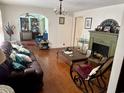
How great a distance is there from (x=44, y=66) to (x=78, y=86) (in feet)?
5.42

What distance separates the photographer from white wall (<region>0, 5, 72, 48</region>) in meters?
5.21

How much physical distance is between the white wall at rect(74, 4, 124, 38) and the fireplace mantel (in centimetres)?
59

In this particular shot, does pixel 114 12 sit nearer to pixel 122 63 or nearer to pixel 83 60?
pixel 83 60

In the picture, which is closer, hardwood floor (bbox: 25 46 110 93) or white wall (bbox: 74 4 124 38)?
hardwood floor (bbox: 25 46 110 93)

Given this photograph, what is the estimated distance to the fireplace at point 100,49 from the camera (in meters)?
4.40

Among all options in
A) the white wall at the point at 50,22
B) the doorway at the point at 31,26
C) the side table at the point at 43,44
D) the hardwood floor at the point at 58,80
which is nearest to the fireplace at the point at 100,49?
the hardwood floor at the point at 58,80

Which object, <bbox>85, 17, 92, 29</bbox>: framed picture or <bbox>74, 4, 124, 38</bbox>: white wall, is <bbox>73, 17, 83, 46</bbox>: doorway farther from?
<bbox>85, 17, 92, 29</bbox>: framed picture

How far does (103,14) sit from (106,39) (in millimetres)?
1199

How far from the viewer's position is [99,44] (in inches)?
184

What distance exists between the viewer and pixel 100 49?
4758 millimetres

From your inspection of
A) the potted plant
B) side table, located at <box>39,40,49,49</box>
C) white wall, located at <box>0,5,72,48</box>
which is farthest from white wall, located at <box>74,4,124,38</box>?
the potted plant

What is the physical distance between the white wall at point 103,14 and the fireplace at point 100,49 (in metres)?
0.96

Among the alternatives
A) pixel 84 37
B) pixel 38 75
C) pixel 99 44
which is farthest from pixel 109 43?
pixel 38 75

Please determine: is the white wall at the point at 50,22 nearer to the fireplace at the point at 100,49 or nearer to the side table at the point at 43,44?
the side table at the point at 43,44
